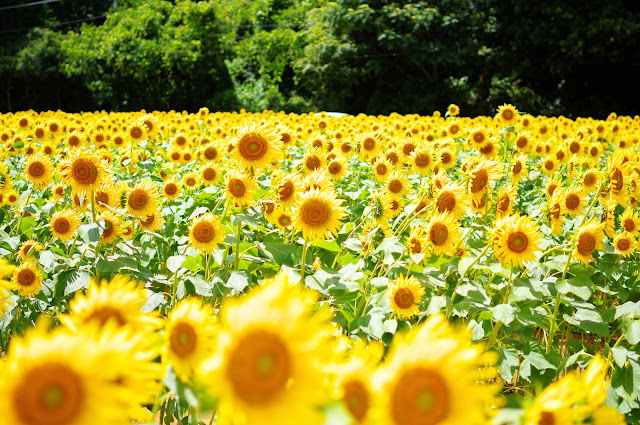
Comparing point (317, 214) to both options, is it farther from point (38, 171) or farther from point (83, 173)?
point (38, 171)

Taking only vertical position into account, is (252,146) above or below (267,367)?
below

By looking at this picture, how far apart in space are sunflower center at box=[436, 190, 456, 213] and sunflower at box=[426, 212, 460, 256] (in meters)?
0.09

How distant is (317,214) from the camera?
91.6 inches

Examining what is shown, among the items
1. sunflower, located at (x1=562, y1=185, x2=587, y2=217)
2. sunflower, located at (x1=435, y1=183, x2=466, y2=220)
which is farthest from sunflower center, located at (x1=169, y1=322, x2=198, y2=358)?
sunflower, located at (x1=562, y1=185, x2=587, y2=217)

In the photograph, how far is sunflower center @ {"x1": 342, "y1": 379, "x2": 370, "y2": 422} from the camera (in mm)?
806

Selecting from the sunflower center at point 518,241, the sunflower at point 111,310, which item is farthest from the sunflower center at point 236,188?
the sunflower at point 111,310

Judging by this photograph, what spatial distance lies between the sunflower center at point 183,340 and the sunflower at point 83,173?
196 centimetres

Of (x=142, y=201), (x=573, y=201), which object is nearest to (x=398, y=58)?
(x=573, y=201)

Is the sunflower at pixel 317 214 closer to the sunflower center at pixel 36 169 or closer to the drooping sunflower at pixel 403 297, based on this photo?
the drooping sunflower at pixel 403 297

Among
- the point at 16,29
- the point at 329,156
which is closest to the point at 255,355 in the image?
the point at 329,156

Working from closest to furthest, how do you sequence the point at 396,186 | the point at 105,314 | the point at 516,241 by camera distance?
the point at 105,314
the point at 516,241
the point at 396,186

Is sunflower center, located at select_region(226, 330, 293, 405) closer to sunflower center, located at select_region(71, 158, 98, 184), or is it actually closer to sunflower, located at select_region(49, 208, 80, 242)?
sunflower center, located at select_region(71, 158, 98, 184)

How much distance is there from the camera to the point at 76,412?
661mm

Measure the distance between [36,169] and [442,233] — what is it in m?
2.70
